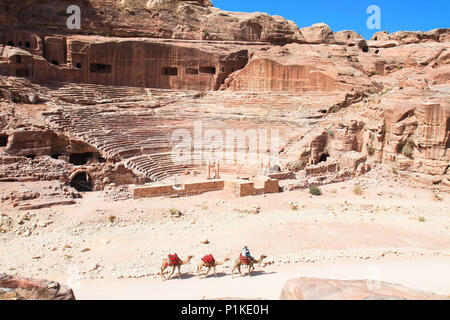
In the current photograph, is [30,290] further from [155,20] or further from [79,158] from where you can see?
[155,20]

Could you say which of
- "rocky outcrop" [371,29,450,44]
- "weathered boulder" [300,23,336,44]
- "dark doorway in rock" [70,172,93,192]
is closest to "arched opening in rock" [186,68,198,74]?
"weathered boulder" [300,23,336,44]

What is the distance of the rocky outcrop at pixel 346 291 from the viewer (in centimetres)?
484

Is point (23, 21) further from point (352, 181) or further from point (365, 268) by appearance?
point (365, 268)

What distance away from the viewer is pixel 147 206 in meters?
15.0

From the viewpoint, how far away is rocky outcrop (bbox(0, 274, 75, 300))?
16.4 feet

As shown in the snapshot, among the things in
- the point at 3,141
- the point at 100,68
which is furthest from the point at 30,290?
the point at 100,68

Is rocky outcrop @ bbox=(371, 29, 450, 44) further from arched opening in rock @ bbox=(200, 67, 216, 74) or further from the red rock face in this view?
arched opening in rock @ bbox=(200, 67, 216, 74)

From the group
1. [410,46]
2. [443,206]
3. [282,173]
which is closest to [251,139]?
[282,173]

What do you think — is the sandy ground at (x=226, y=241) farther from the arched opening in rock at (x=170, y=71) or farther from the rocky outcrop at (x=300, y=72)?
the arched opening in rock at (x=170, y=71)

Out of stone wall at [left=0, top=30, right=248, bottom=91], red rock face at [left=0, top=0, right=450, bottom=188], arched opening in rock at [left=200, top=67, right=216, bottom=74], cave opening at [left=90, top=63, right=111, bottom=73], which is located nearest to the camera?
red rock face at [left=0, top=0, right=450, bottom=188]

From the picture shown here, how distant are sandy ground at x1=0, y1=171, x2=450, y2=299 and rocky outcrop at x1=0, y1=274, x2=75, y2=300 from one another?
138 inches

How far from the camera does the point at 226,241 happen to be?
1225 cm

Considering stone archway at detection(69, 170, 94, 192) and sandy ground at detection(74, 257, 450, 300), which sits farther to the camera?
stone archway at detection(69, 170, 94, 192)

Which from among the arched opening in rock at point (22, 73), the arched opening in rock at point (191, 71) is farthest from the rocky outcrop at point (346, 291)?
the arched opening in rock at point (191, 71)
